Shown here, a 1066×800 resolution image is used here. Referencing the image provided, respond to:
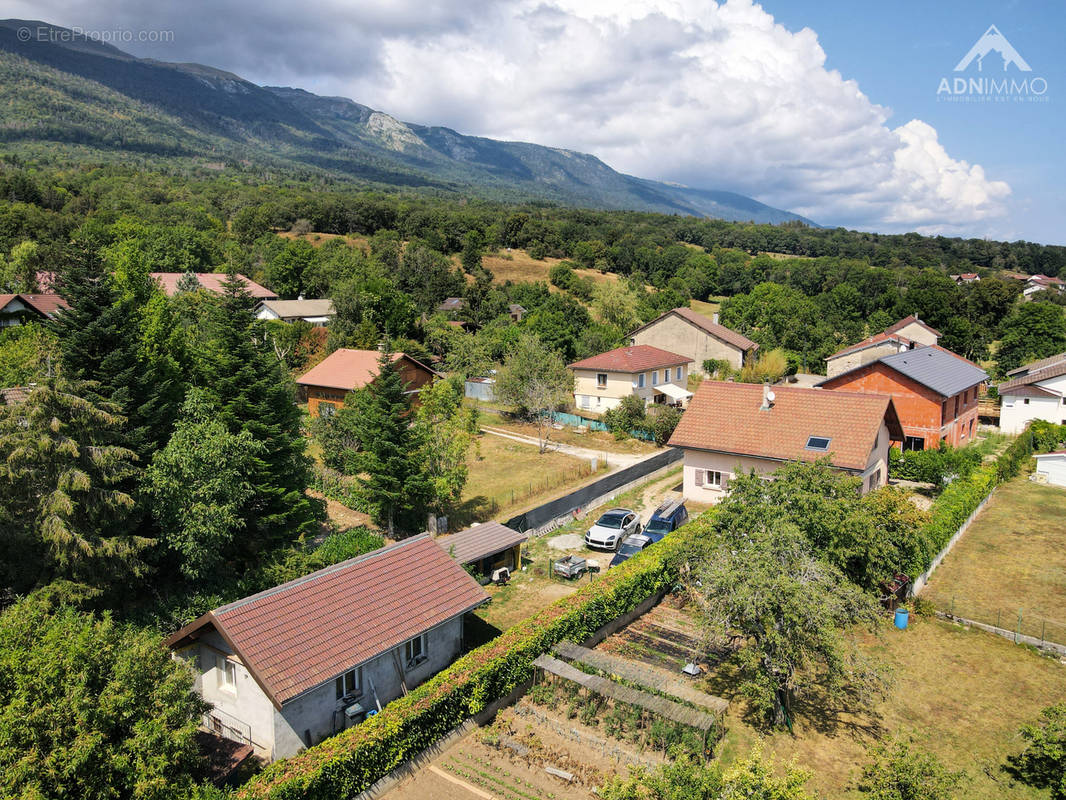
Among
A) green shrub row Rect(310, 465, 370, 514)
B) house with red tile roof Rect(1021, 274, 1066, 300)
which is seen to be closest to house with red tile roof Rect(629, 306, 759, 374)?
green shrub row Rect(310, 465, 370, 514)

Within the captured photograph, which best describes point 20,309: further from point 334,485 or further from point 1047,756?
point 1047,756

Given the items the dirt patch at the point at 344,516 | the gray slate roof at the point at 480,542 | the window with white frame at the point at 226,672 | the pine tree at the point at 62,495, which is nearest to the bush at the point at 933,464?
the gray slate roof at the point at 480,542

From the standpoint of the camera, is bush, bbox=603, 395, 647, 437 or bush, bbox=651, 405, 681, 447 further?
bush, bbox=603, 395, 647, 437

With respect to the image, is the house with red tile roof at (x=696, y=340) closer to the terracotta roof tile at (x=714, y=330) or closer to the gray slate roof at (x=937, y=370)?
the terracotta roof tile at (x=714, y=330)

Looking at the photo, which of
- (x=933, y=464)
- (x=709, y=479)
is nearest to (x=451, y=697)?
(x=709, y=479)

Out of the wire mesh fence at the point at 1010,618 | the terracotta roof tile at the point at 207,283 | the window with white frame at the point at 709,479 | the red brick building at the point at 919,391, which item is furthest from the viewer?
the terracotta roof tile at the point at 207,283

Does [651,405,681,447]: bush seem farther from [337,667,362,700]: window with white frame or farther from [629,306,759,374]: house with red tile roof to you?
[337,667,362,700]: window with white frame

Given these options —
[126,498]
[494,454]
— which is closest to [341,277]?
Answer: [494,454]
